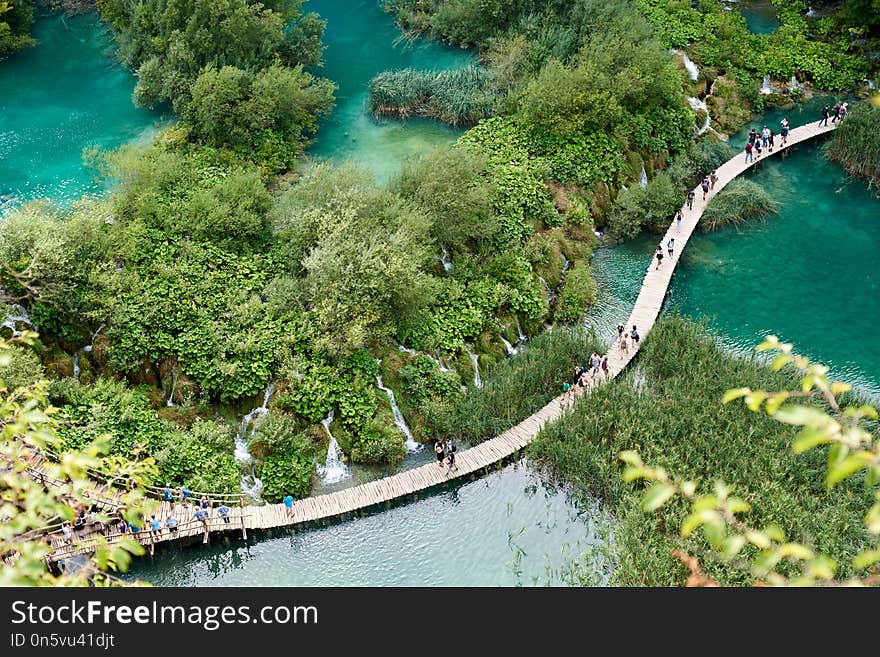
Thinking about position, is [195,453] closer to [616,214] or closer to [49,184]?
[49,184]

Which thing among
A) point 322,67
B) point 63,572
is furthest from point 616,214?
point 63,572

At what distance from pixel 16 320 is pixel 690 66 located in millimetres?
37413

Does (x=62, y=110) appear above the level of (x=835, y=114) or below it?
below

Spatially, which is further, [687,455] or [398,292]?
[398,292]

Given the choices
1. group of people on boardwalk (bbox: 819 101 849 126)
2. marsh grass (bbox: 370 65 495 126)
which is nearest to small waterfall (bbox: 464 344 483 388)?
marsh grass (bbox: 370 65 495 126)

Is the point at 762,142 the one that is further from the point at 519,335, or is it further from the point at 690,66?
the point at 519,335

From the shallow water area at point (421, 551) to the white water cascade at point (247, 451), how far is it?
2.02 meters

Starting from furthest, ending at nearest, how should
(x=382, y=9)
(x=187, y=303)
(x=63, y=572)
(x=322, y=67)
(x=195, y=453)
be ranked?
1. (x=382, y=9)
2. (x=322, y=67)
3. (x=187, y=303)
4. (x=195, y=453)
5. (x=63, y=572)

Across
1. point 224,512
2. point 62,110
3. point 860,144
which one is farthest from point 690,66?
point 224,512

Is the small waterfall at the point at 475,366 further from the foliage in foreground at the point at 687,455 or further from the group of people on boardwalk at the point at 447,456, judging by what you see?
the foliage in foreground at the point at 687,455

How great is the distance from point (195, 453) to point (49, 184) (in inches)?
683

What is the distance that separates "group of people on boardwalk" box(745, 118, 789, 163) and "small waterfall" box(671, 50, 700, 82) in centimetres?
541

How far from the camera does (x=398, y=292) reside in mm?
29922

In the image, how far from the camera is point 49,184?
123 ft
